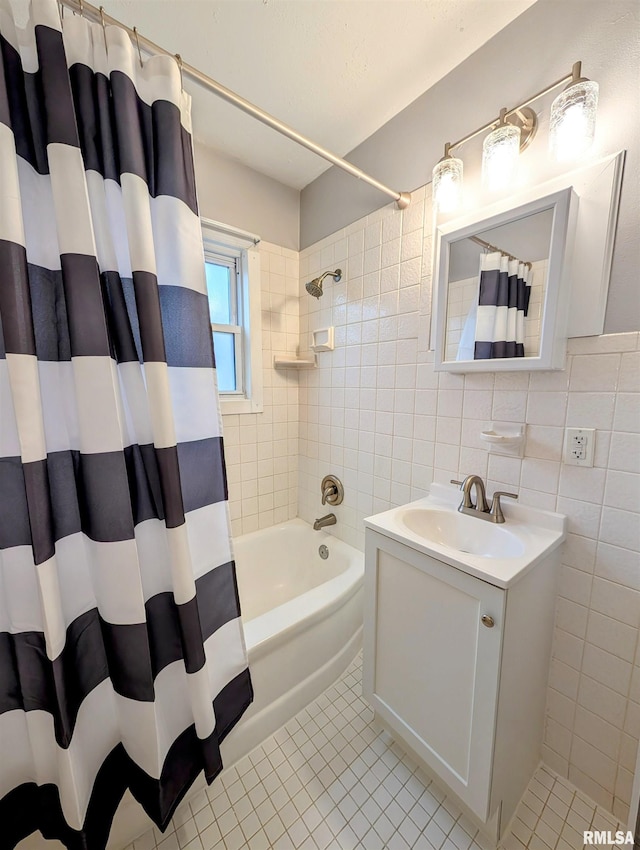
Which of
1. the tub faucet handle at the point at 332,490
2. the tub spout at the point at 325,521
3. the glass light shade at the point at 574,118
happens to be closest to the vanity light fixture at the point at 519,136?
the glass light shade at the point at 574,118

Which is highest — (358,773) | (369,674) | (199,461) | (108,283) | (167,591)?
(108,283)

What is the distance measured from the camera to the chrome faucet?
107cm

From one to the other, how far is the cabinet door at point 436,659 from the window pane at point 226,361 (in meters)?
1.20

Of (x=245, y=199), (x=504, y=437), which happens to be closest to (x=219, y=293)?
(x=245, y=199)

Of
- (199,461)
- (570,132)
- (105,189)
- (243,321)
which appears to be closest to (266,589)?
(199,461)

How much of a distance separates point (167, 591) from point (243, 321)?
144 cm

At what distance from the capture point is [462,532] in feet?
3.74

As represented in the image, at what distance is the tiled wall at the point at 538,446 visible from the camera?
0.89 meters

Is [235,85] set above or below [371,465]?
above

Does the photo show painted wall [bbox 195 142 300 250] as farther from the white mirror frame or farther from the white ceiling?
the white mirror frame

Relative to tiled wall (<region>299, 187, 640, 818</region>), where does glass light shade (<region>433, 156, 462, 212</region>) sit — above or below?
above

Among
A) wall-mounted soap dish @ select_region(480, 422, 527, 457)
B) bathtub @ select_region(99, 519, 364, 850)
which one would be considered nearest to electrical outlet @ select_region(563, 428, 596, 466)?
wall-mounted soap dish @ select_region(480, 422, 527, 457)

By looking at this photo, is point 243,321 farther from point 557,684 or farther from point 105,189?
point 557,684

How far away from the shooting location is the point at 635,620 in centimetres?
88
